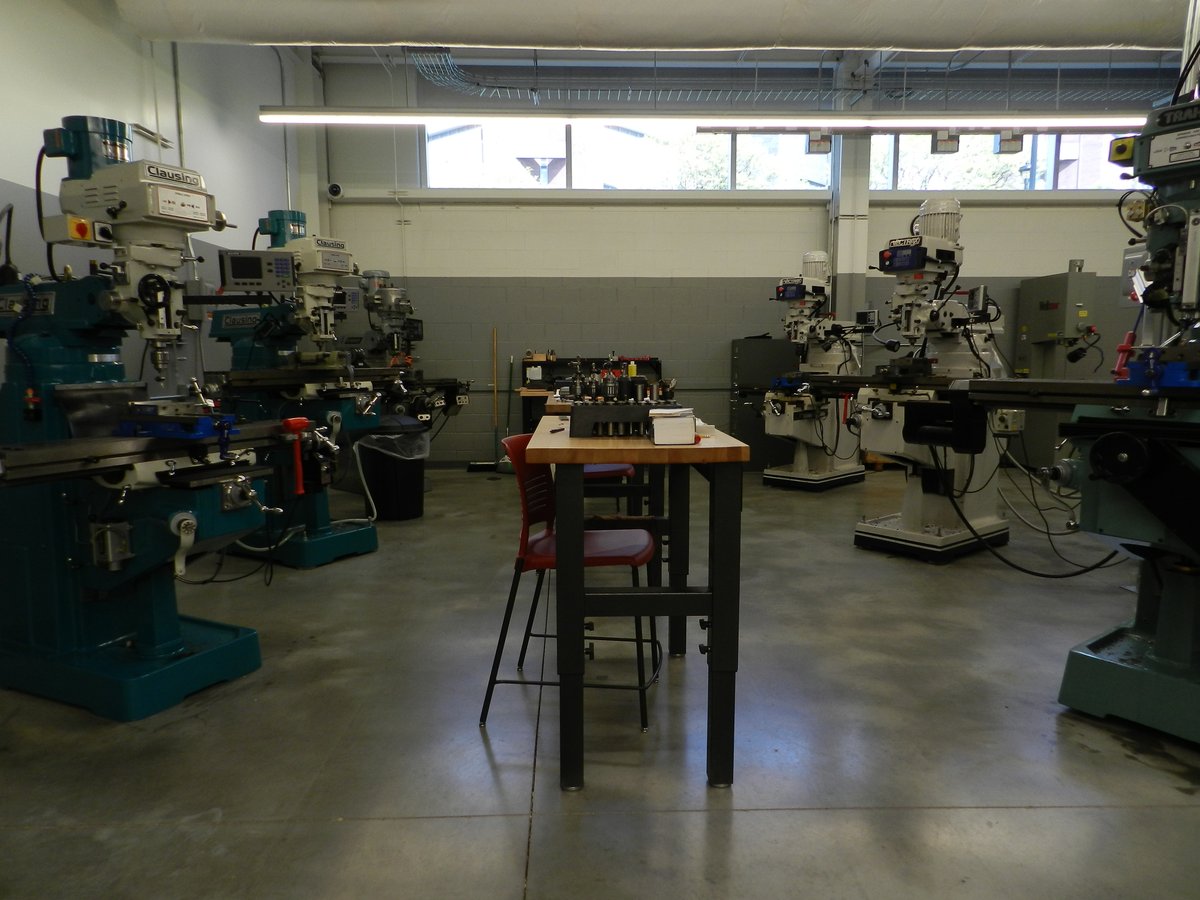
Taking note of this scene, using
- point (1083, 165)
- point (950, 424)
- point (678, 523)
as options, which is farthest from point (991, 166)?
point (678, 523)

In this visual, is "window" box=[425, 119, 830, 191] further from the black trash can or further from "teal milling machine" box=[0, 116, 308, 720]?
"teal milling machine" box=[0, 116, 308, 720]

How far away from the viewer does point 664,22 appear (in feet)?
12.8

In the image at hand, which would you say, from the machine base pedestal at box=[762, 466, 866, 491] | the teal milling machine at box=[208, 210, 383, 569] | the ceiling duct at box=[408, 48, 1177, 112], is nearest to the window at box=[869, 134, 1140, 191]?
the ceiling duct at box=[408, 48, 1177, 112]

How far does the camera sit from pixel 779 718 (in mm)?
2316

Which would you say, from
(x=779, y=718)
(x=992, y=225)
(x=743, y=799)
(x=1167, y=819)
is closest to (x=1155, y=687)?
(x=1167, y=819)

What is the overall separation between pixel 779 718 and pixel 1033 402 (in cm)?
131

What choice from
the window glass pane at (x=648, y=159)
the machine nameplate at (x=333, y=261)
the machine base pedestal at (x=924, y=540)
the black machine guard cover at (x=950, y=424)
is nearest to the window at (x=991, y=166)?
the window glass pane at (x=648, y=159)

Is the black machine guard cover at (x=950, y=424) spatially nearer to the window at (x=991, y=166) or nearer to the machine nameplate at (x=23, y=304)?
the machine nameplate at (x=23, y=304)

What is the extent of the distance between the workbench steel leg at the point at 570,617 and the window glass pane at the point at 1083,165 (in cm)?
807

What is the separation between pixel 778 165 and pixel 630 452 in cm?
662

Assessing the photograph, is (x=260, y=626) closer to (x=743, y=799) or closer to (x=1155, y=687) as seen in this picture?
(x=743, y=799)

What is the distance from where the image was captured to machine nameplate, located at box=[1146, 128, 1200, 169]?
208cm

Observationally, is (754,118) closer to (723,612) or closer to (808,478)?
(808,478)

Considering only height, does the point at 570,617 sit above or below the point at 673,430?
below
